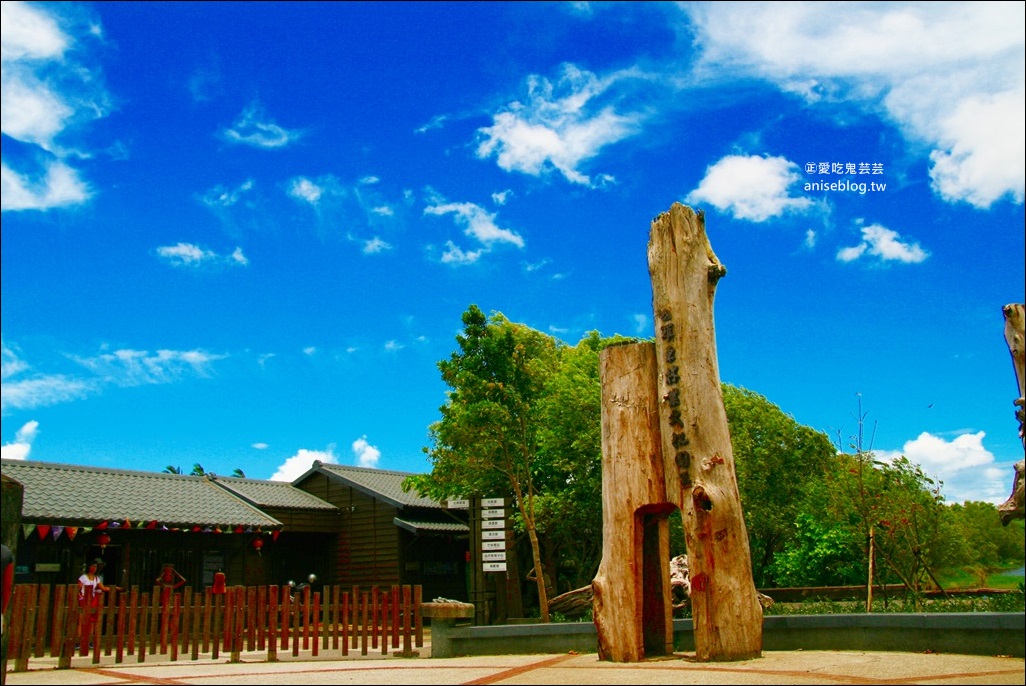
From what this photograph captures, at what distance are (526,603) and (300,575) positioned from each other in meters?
7.02

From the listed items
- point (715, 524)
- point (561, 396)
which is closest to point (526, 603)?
point (561, 396)

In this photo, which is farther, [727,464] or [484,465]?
[484,465]

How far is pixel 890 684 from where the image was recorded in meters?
6.61

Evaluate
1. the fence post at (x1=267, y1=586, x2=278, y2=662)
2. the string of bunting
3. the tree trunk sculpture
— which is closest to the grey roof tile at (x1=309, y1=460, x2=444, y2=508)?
the string of bunting

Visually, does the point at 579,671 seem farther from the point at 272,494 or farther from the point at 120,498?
the point at 272,494

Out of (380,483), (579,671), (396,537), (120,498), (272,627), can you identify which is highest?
(380,483)

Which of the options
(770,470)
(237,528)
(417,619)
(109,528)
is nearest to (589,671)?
(417,619)

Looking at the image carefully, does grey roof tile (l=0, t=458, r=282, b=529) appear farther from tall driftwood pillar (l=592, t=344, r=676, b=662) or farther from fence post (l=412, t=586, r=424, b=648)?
tall driftwood pillar (l=592, t=344, r=676, b=662)

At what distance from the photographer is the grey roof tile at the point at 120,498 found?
17.3m

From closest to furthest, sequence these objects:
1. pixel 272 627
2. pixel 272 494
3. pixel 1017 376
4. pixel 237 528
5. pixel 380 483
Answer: pixel 1017 376 → pixel 272 627 → pixel 237 528 → pixel 272 494 → pixel 380 483

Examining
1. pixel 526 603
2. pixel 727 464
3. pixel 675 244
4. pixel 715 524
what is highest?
pixel 675 244

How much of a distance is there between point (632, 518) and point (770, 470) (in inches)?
740

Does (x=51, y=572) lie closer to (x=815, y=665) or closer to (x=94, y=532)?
(x=94, y=532)

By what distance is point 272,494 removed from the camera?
1000 inches
